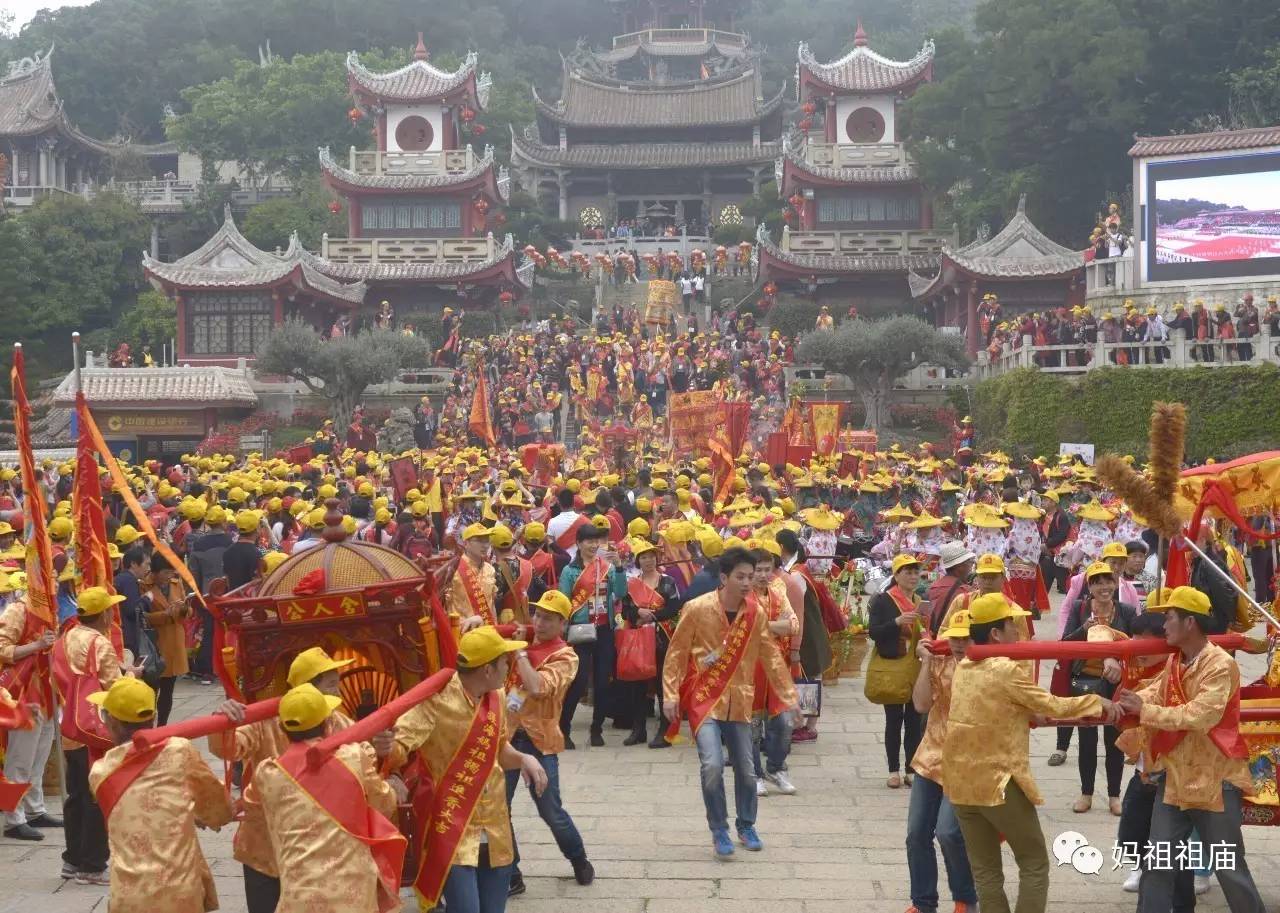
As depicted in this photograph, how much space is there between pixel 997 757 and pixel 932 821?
0.71 m

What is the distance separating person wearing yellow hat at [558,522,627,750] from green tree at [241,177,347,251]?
1554 inches

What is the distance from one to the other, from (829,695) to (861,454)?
7873 millimetres

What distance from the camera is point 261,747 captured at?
5777mm

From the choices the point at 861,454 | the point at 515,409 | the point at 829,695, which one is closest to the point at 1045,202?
the point at 515,409

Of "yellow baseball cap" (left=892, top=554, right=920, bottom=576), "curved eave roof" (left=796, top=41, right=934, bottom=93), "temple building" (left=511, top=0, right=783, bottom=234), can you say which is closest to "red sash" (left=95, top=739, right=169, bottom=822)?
"yellow baseball cap" (left=892, top=554, right=920, bottom=576)

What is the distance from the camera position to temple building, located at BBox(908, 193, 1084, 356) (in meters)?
37.4

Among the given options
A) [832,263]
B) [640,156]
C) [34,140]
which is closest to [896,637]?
[832,263]

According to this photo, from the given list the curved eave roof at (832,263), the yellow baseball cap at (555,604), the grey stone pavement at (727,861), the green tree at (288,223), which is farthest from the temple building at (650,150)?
the yellow baseball cap at (555,604)

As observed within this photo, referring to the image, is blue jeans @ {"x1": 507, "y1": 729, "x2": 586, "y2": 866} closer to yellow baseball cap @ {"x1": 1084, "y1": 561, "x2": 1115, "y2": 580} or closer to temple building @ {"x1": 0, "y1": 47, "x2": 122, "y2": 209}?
yellow baseball cap @ {"x1": 1084, "y1": 561, "x2": 1115, "y2": 580}

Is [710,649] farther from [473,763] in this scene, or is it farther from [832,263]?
[832,263]

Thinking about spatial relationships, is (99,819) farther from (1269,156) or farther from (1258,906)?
(1269,156)

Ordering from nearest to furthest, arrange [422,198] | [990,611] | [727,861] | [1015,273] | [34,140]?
1. [990,611]
2. [727,861]
3. [1015,273]
4. [422,198]
5. [34,140]

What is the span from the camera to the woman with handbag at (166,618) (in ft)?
32.5

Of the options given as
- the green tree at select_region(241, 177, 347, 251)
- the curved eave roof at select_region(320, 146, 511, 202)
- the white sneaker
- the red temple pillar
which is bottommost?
the white sneaker
